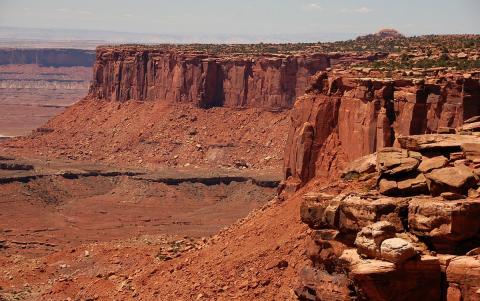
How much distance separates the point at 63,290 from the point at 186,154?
59.1m

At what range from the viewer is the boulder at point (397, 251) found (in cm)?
2442

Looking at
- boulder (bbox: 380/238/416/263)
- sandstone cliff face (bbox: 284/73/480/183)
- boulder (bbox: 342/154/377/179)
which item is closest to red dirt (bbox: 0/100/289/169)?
sandstone cliff face (bbox: 284/73/480/183)

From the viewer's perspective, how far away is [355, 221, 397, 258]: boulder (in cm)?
2500

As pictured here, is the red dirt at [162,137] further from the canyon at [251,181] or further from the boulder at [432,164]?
the boulder at [432,164]

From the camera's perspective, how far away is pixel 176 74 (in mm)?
123250

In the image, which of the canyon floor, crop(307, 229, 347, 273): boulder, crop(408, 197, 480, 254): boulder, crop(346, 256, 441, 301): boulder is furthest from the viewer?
the canyon floor

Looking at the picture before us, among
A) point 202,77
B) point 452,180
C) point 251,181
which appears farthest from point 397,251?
point 202,77

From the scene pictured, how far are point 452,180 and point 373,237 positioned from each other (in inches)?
100.0

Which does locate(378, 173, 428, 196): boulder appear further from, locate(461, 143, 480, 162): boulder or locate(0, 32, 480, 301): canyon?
locate(461, 143, 480, 162): boulder

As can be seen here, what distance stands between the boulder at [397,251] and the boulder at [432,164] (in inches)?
126

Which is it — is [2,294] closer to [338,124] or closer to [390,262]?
[338,124]

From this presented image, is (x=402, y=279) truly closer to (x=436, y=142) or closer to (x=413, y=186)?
(x=413, y=186)

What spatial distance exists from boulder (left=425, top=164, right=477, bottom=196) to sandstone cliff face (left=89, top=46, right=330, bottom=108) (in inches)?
3165

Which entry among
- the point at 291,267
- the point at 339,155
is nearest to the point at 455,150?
the point at 291,267
